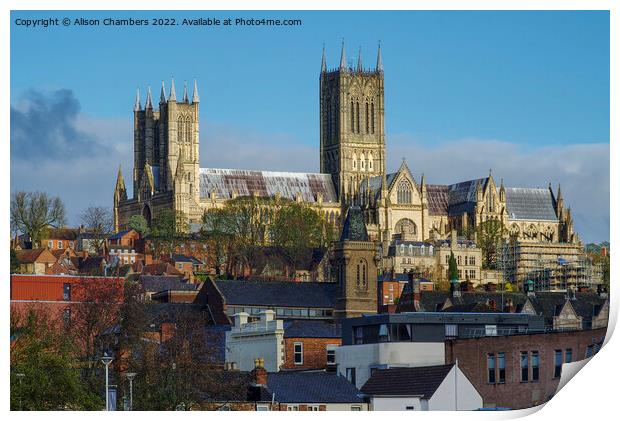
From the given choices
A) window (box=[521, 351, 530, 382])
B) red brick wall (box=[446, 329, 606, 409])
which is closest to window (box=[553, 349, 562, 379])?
red brick wall (box=[446, 329, 606, 409])

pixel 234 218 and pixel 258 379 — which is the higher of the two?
pixel 234 218

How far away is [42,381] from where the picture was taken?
53.9 m

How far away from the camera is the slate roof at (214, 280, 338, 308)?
97.3 metres

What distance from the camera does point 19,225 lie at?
511 feet

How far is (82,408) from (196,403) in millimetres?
5017

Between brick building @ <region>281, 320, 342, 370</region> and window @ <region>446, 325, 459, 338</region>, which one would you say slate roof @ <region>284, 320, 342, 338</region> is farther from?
window @ <region>446, 325, 459, 338</region>

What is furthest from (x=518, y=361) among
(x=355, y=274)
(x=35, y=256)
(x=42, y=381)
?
(x=35, y=256)

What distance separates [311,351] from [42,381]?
27139mm

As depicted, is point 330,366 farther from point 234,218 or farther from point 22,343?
point 234,218

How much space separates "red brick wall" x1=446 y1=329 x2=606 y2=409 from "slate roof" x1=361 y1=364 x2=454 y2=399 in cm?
187

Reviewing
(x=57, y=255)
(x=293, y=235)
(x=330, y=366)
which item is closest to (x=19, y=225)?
(x=57, y=255)

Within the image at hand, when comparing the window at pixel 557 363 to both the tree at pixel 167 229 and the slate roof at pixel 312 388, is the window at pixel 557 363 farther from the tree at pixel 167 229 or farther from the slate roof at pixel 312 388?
the tree at pixel 167 229

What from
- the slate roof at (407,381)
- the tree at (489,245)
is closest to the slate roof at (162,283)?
the slate roof at (407,381)

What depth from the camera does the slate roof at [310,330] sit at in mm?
80562
